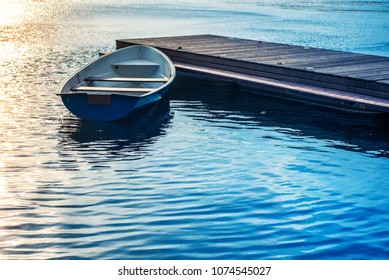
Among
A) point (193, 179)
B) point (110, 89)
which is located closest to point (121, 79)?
point (110, 89)

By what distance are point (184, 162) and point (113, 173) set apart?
1141 mm

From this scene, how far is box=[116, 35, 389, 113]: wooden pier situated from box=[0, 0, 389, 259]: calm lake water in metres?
0.36

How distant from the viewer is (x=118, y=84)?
1486 centimetres

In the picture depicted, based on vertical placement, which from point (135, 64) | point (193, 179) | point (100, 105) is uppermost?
point (135, 64)

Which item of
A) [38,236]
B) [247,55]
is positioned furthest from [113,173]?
[247,55]

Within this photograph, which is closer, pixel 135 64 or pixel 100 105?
pixel 100 105

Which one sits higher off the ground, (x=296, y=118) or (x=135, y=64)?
(x=135, y=64)

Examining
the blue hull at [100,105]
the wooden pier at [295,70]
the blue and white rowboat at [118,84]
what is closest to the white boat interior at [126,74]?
the blue and white rowboat at [118,84]

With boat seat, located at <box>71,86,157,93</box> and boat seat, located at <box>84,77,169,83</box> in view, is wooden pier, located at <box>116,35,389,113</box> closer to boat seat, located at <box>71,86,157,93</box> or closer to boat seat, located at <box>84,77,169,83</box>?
boat seat, located at <box>84,77,169,83</box>

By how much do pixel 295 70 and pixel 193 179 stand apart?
5751 millimetres

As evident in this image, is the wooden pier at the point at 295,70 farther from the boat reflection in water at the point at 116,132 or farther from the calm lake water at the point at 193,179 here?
the boat reflection in water at the point at 116,132

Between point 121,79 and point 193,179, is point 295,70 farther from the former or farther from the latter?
point 193,179

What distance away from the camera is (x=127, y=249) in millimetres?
7258

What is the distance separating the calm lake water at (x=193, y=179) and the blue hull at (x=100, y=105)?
0.82 feet
